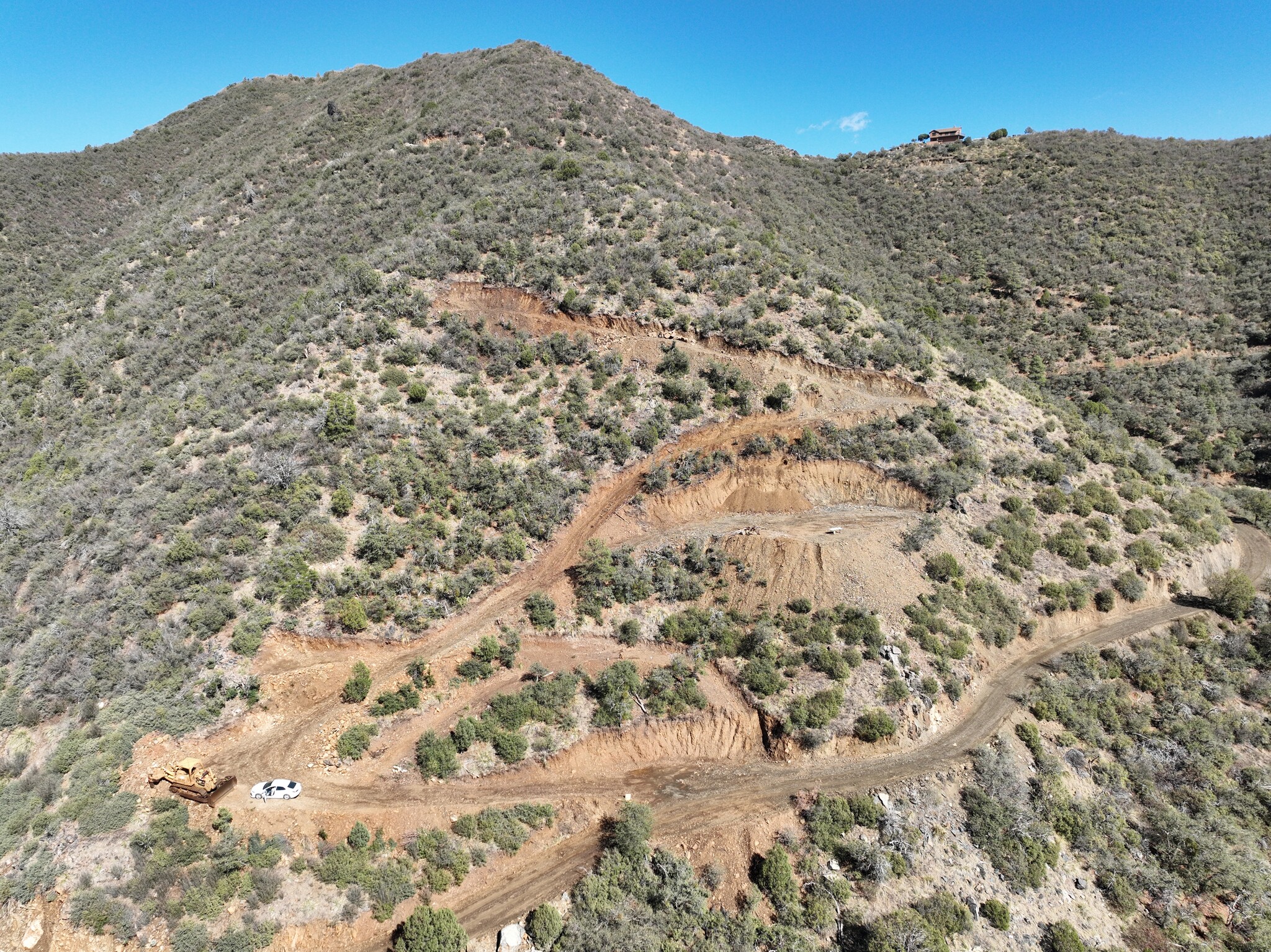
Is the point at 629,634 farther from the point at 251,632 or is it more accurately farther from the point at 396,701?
the point at 251,632

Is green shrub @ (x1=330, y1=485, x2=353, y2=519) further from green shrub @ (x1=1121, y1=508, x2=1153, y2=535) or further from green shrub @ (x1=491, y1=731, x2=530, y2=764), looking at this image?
green shrub @ (x1=1121, y1=508, x2=1153, y2=535)

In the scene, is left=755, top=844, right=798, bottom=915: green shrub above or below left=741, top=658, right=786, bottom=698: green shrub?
below

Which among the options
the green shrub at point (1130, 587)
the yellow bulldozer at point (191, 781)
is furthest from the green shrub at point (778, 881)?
the green shrub at point (1130, 587)

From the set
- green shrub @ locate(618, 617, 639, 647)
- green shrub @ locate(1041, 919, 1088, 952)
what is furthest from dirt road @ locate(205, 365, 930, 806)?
green shrub @ locate(1041, 919, 1088, 952)

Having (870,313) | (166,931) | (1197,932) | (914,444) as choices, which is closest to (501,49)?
(870,313)

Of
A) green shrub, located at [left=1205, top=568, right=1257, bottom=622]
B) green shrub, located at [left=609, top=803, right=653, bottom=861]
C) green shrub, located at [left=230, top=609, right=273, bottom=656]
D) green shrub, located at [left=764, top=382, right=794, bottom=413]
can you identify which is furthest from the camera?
green shrub, located at [left=764, top=382, right=794, bottom=413]

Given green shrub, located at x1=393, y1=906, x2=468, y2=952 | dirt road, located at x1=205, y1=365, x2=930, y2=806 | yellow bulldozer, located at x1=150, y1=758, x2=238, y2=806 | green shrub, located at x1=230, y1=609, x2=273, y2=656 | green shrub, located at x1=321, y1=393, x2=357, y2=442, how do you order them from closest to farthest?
green shrub, located at x1=393, y1=906, x2=468, y2=952 < yellow bulldozer, located at x1=150, y1=758, x2=238, y2=806 < dirt road, located at x1=205, y1=365, x2=930, y2=806 < green shrub, located at x1=230, y1=609, x2=273, y2=656 < green shrub, located at x1=321, y1=393, x2=357, y2=442

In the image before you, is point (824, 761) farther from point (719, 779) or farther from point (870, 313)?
point (870, 313)
